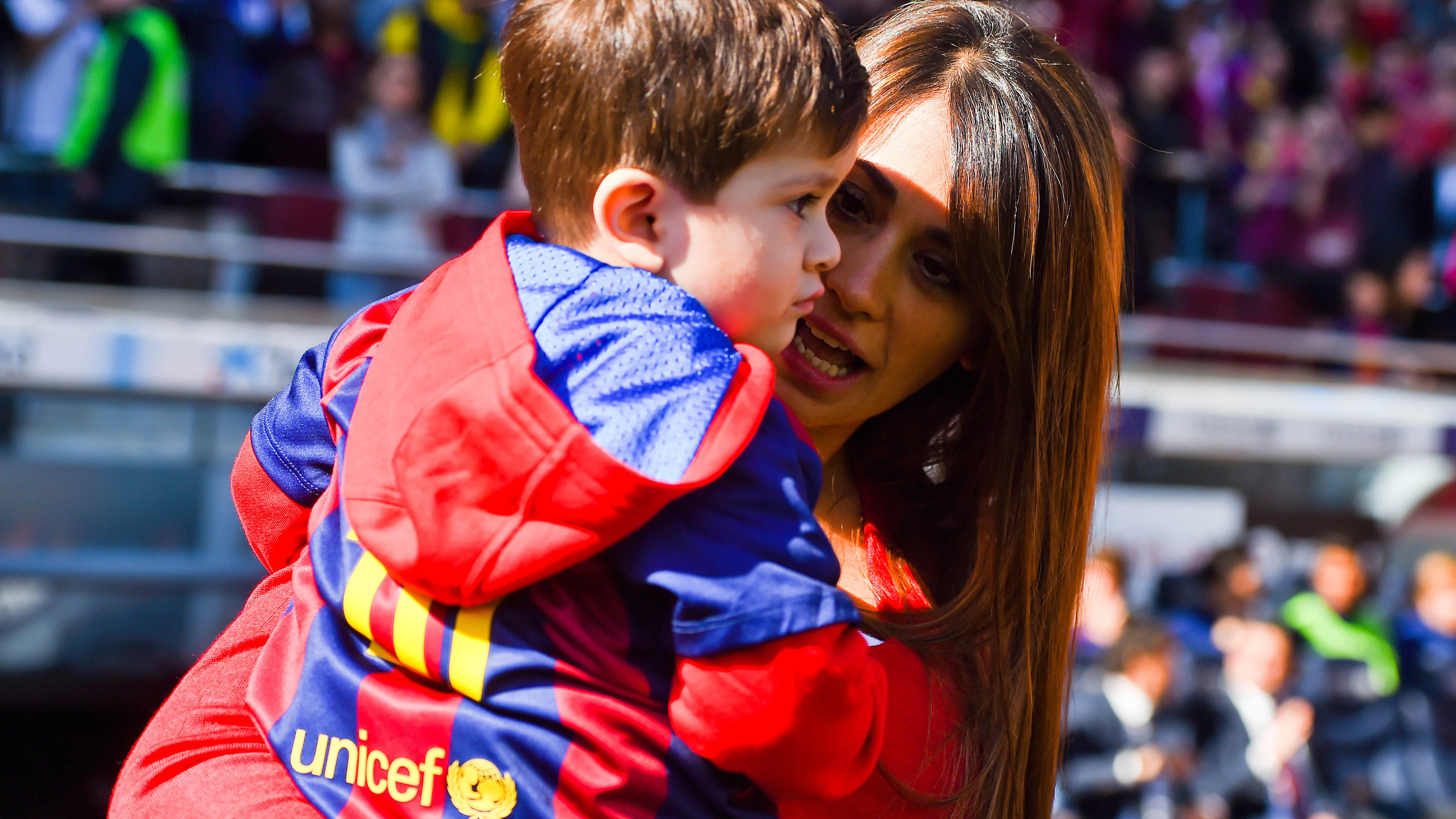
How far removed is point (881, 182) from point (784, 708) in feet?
Answer: 2.04

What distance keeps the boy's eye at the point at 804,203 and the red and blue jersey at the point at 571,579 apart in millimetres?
115

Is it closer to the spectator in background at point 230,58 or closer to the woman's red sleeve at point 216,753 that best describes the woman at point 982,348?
the woman's red sleeve at point 216,753

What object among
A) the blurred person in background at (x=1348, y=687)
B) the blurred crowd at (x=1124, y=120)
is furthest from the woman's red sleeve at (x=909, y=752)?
the blurred person in background at (x=1348, y=687)

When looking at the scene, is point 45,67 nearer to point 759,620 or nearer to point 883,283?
point 883,283

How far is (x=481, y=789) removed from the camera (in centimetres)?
89

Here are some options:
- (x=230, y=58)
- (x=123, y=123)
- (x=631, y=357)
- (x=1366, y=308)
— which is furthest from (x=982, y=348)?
(x=1366, y=308)

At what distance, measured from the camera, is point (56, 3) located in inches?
207

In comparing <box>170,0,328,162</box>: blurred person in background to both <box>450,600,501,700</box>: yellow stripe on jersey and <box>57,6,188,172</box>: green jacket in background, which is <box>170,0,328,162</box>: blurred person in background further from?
<box>450,600,501,700</box>: yellow stripe on jersey

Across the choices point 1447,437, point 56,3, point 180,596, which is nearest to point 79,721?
point 180,596

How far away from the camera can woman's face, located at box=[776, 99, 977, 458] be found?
1295 mm

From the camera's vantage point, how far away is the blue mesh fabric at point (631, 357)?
0.83 metres

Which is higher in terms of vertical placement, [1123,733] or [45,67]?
[45,67]

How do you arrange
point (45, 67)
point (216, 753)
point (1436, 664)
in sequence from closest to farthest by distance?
point (216, 753), point (45, 67), point (1436, 664)

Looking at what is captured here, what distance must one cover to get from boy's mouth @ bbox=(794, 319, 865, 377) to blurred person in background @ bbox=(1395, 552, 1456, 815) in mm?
5913
